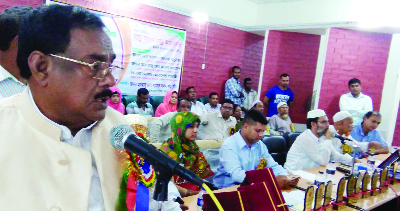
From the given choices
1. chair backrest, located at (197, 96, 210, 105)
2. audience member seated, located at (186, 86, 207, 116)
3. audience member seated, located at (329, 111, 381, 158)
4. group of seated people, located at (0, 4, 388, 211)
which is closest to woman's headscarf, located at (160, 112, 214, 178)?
group of seated people, located at (0, 4, 388, 211)

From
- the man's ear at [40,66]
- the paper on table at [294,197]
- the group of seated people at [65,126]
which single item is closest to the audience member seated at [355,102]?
the paper on table at [294,197]

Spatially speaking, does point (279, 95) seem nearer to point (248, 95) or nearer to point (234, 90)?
point (248, 95)

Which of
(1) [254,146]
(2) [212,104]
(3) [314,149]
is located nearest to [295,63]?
(2) [212,104]

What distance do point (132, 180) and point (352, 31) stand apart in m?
6.17

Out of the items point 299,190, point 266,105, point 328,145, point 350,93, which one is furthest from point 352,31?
point 299,190

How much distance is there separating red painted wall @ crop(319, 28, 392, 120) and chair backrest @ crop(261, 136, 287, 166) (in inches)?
117

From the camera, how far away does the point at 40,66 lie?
33.3 inches

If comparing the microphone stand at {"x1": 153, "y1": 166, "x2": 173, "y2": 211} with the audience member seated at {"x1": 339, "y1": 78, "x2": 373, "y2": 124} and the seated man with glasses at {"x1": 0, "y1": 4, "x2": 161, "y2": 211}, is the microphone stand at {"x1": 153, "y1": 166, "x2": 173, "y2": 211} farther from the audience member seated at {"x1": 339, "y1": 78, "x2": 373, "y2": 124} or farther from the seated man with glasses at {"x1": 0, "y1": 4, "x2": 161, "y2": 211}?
the audience member seated at {"x1": 339, "y1": 78, "x2": 373, "y2": 124}

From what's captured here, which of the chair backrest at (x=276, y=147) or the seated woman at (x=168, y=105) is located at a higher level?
the seated woman at (x=168, y=105)

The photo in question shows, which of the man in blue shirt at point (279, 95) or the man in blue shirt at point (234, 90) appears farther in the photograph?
the man in blue shirt at point (234, 90)

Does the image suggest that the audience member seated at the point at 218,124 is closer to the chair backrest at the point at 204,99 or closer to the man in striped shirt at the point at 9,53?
the chair backrest at the point at 204,99

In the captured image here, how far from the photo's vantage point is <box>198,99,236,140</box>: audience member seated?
4766 mm

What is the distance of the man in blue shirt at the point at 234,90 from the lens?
21.7 feet

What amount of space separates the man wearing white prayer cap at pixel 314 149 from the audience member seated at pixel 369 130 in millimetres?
1090
